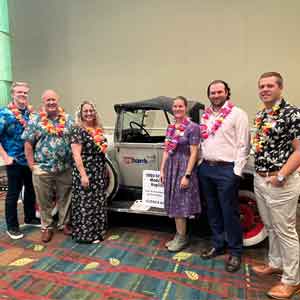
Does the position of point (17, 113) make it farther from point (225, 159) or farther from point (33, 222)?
point (225, 159)

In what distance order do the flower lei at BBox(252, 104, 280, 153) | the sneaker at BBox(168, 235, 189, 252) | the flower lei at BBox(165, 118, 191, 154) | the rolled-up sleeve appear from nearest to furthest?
the flower lei at BBox(252, 104, 280, 153) → the rolled-up sleeve → the flower lei at BBox(165, 118, 191, 154) → the sneaker at BBox(168, 235, 189, 252)

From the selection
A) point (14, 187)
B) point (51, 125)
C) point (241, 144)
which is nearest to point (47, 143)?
point (51, 125)

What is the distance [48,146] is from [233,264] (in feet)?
6.68

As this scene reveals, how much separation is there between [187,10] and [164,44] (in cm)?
69

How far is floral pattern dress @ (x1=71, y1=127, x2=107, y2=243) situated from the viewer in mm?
2854

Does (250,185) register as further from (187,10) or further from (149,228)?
(187,10)

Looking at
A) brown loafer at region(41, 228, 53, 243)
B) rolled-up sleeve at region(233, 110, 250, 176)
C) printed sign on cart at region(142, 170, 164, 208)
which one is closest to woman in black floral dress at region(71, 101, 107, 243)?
brown loafer at region(41, 228, 53, 243)

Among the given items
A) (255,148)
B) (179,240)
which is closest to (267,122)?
(255,148)

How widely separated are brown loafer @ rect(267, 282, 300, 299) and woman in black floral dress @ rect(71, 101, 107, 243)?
5.48ft

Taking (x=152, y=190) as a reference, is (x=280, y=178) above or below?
above

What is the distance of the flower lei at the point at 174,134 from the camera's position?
2.59 m

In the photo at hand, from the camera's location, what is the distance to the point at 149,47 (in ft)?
18.0

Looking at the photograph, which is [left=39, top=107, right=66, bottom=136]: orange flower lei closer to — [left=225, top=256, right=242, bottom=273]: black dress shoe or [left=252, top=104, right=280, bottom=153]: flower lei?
[left=252, top=104, right=280, bottom=153]: flower lei

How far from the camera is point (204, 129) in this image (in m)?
2.43
